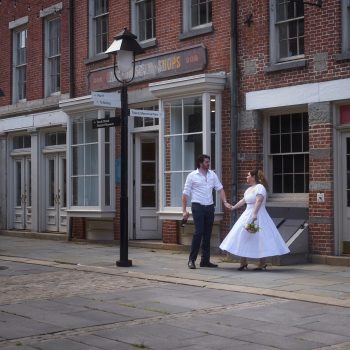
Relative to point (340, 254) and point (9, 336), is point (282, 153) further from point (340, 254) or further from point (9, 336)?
point (9, 336)

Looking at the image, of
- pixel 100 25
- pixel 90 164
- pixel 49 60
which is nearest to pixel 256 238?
pixel 90 164

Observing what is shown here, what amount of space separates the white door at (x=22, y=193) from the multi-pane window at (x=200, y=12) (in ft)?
26.2

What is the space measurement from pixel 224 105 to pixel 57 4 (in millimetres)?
7232

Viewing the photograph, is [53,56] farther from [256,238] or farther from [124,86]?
[256,238]

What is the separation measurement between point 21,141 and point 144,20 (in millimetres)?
6795

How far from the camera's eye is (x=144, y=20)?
16672 millimetres

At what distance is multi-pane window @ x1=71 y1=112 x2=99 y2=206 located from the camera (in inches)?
685

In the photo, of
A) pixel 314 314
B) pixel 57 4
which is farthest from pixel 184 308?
pixel 57 4

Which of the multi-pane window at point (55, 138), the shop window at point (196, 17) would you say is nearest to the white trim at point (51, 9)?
the multi-pane window at point (55, 138)

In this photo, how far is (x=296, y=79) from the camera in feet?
42.8

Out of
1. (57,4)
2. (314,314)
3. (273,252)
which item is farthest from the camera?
(57,4)

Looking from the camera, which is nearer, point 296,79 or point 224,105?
point 296,79

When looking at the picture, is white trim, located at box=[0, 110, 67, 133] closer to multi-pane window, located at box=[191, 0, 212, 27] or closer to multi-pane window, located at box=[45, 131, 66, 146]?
multi-pane window, located at box=[45, 131, 66, 146]

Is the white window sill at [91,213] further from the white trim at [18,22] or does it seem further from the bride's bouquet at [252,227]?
the white trim at [18,22]
